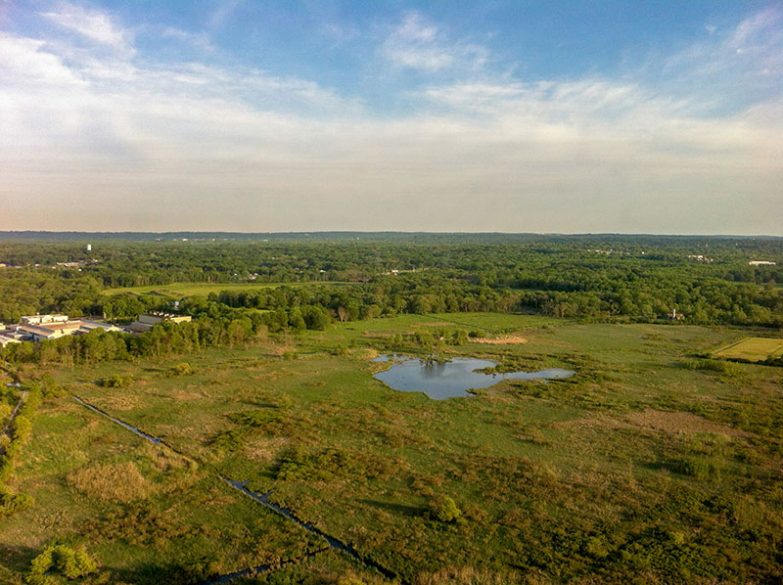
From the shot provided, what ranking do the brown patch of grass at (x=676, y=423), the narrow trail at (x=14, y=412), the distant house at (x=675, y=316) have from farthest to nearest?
the distant house at (x=675, y=316)
the brown patch of grass at (x=676, y=423)
the narrow trail at (x=14, y=412)

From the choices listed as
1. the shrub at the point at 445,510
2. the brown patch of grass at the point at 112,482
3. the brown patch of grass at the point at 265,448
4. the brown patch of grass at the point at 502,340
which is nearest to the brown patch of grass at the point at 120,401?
the brown patch of grass at the point at 112,482

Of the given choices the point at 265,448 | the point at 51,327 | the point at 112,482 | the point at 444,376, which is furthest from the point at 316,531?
the point at 51,327

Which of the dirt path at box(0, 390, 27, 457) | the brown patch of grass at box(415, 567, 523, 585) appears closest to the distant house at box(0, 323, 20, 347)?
the dirt path at box(0, 390, 27, 457)

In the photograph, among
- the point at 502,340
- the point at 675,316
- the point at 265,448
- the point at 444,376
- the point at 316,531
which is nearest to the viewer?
the point at 316,531

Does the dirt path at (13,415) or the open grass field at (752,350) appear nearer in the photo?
the dirt path at (13,415)

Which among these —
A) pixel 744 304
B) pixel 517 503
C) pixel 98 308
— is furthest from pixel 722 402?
pixel 98 308

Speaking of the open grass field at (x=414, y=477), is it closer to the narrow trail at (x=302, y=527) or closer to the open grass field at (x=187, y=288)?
the narrow trail at (x=302, y=527)

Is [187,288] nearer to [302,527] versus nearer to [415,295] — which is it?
[415,295]
